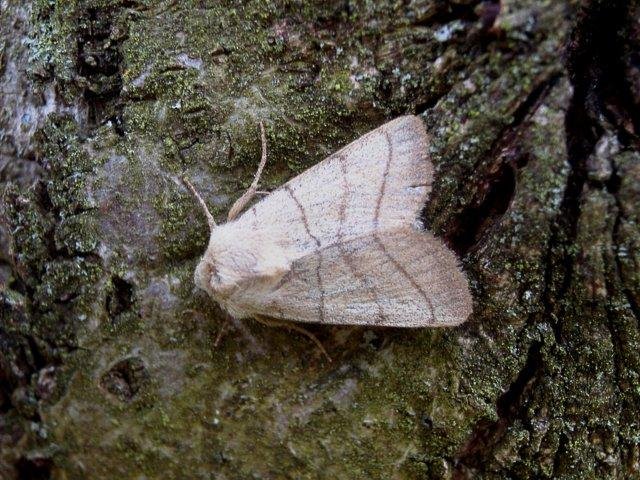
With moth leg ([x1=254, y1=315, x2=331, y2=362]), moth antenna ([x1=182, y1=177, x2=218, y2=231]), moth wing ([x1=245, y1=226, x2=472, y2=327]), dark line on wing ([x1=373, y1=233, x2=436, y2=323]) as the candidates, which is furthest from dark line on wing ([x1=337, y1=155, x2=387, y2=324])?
moth antenna ([x1=182, y1=177, x2=218, y2=231])

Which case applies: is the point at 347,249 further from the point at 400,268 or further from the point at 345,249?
the point at 400,268

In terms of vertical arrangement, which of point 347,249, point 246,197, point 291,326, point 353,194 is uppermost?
point 246,197

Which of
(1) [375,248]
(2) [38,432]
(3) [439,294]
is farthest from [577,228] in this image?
(2) [38,432]

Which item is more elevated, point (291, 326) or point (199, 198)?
point (199, 198)

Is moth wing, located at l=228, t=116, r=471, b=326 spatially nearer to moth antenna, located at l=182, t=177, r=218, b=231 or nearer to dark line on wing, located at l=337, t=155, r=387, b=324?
dark line on wing, located at l=337, t=155, r=387, b=324

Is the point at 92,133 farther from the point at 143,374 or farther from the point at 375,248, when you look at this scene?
the point at 375,248

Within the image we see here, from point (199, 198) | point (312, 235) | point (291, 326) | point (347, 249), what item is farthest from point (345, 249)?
point (199, 198)
